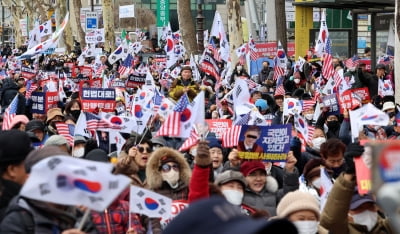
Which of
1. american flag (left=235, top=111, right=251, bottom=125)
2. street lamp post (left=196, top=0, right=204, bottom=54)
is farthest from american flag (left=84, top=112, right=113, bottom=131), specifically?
street lamp post (left=196, top=0, right=204, bottom=54)

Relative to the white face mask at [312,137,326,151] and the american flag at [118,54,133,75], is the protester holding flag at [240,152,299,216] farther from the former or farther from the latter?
the american flag at [118,54,133,75]

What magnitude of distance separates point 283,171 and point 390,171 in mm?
5541

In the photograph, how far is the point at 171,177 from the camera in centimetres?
646

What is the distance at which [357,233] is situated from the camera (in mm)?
5215

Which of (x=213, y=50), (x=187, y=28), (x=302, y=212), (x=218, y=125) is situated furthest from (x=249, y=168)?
(x=187, y=28)

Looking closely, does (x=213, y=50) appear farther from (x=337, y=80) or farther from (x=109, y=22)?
(x=109, y=22)

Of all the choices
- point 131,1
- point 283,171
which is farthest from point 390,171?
point 131,1

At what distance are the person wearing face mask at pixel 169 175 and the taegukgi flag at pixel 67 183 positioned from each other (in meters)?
2.92

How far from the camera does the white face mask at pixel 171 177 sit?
255 inches

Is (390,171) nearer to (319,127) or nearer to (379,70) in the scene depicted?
(319,127)

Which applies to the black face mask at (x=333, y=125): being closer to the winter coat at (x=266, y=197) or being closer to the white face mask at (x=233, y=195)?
the winter coat at (x=266, y=197)

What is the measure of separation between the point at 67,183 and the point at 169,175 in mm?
3051

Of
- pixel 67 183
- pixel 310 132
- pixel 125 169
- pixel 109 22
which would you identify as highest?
pixel 109 22

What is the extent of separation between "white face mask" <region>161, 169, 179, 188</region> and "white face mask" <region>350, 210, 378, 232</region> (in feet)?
4.98
